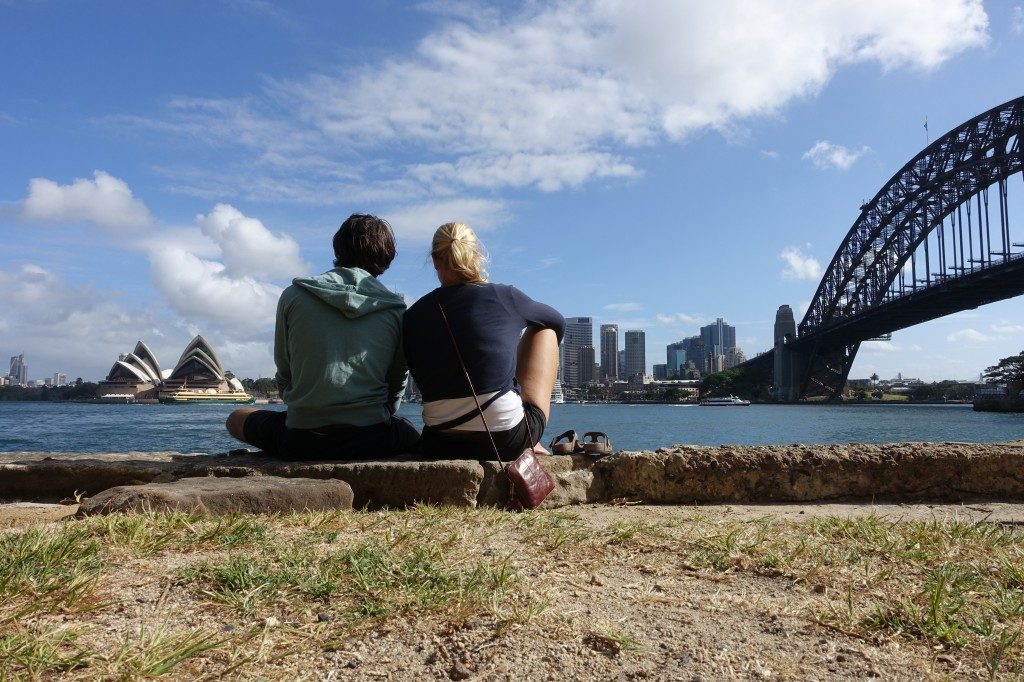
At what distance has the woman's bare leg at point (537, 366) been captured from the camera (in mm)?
2547

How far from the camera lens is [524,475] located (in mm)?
2256

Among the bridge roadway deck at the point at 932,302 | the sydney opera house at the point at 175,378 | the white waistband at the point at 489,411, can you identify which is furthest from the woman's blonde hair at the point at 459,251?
the sydney opera house at the point at 175,378

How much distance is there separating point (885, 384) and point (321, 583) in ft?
298

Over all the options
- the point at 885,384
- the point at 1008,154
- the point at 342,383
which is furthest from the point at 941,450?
the point at 885,384

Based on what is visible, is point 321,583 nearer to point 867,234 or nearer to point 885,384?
point 867,234

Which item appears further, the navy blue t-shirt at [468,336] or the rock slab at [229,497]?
the navy blue t-shirt at [468,336]

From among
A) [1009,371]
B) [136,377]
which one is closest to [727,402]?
[1009,371]

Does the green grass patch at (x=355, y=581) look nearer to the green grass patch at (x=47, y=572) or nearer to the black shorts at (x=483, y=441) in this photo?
the green grass patch at (x=47, y=572)

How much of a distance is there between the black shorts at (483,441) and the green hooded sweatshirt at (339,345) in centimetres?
24

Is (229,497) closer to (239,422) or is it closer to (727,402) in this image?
(239,422)

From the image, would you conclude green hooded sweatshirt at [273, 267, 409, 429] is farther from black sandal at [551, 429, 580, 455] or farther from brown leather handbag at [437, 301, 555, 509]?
black sandal at [551, 429, 580, 455]

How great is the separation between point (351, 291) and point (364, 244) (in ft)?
1.14

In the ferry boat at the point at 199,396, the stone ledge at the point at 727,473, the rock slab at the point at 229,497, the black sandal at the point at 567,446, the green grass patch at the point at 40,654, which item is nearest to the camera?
the green grass patch at the point at 40,654

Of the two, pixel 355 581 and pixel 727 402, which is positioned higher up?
pixel 355 581
